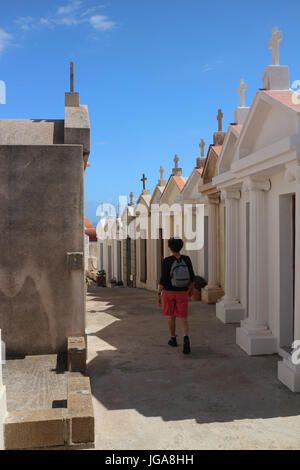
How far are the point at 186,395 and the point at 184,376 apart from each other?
583mm

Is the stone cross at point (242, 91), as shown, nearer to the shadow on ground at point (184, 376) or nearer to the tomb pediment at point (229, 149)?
the tomb pediment at point (229, 149)

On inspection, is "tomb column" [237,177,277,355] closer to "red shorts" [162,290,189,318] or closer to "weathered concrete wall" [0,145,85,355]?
"red shorts" [162,290,189,318]

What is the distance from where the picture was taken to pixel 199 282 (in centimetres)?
1153

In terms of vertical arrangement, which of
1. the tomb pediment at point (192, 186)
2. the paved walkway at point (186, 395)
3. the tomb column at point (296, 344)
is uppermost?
the tomb pediment at point (192, 186)

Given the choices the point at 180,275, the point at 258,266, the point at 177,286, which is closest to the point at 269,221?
the point at 258,266

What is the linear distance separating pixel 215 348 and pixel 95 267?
2837cm

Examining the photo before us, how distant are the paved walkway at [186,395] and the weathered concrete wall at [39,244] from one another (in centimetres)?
91

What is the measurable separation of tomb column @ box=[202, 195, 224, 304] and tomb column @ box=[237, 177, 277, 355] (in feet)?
13.5

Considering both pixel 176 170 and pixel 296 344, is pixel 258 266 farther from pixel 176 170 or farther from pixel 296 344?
pixel 176 170

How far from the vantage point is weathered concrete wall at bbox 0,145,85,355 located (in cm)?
569

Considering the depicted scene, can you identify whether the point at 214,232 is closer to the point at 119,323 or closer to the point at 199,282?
the point at 199,282

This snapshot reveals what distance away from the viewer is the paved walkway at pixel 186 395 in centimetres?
404

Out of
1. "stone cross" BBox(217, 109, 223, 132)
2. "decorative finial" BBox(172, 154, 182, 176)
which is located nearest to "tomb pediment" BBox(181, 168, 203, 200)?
"stone cross" BBox(217, 109, 223, 132)

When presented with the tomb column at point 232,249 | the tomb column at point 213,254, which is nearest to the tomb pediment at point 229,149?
the tomb column at point 232,249
